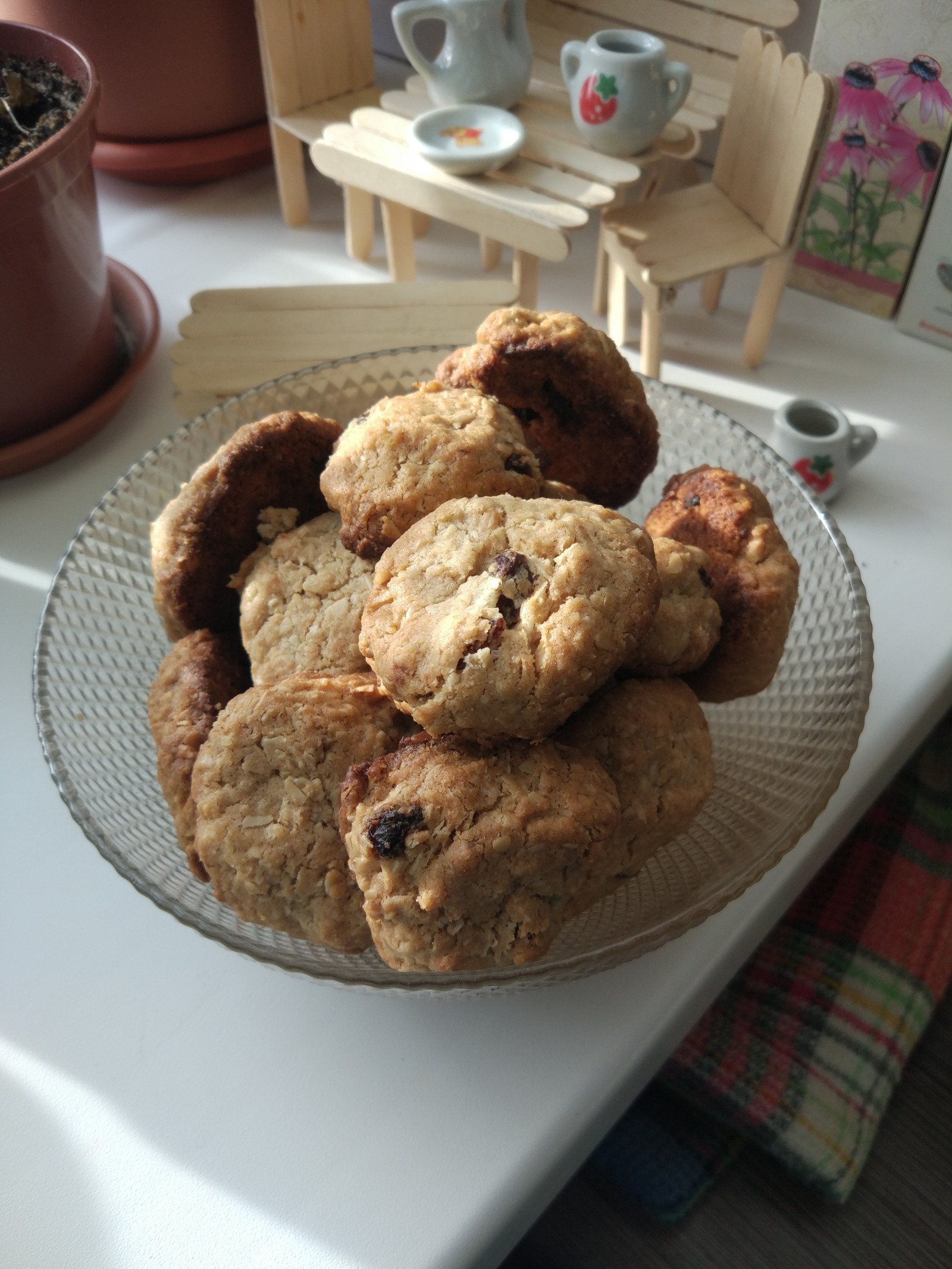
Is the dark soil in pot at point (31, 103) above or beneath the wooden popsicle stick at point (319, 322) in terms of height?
above

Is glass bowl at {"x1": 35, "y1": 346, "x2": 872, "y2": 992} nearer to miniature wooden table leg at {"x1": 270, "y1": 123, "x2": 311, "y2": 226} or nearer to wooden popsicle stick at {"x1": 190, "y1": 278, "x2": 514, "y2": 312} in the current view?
wooden popsicle stick at {"x1": 190, "y1": 278, "x2": 514, "y2": 312}

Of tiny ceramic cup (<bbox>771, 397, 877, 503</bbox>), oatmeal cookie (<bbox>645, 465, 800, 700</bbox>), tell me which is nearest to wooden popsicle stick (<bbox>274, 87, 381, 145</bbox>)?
tiny ceramic cup (<bbox>771, 397, 877, 503</bbox>)

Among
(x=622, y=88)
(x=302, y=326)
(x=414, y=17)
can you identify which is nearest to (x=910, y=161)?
(x=622, y=88)

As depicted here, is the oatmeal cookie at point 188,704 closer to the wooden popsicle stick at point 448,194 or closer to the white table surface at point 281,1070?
the white table surface at point 281,1070

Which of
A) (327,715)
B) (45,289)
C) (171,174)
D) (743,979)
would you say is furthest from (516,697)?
(171,174)

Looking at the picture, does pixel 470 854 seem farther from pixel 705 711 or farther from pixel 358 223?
pixel 358 223

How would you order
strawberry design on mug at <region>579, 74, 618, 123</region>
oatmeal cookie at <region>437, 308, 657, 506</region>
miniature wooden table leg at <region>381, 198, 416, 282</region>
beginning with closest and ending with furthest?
oatmeal cookie at <region>437, 308, 657, 506</region>, strawberry design on mug at <region>579, 74, 618, 123</region>, miniature wooden table leg at <region>381, 198, 416, 282</region>

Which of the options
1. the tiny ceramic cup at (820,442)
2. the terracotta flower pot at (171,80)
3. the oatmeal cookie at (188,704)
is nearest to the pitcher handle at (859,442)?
the tiny ceramic cup at (820,442)
